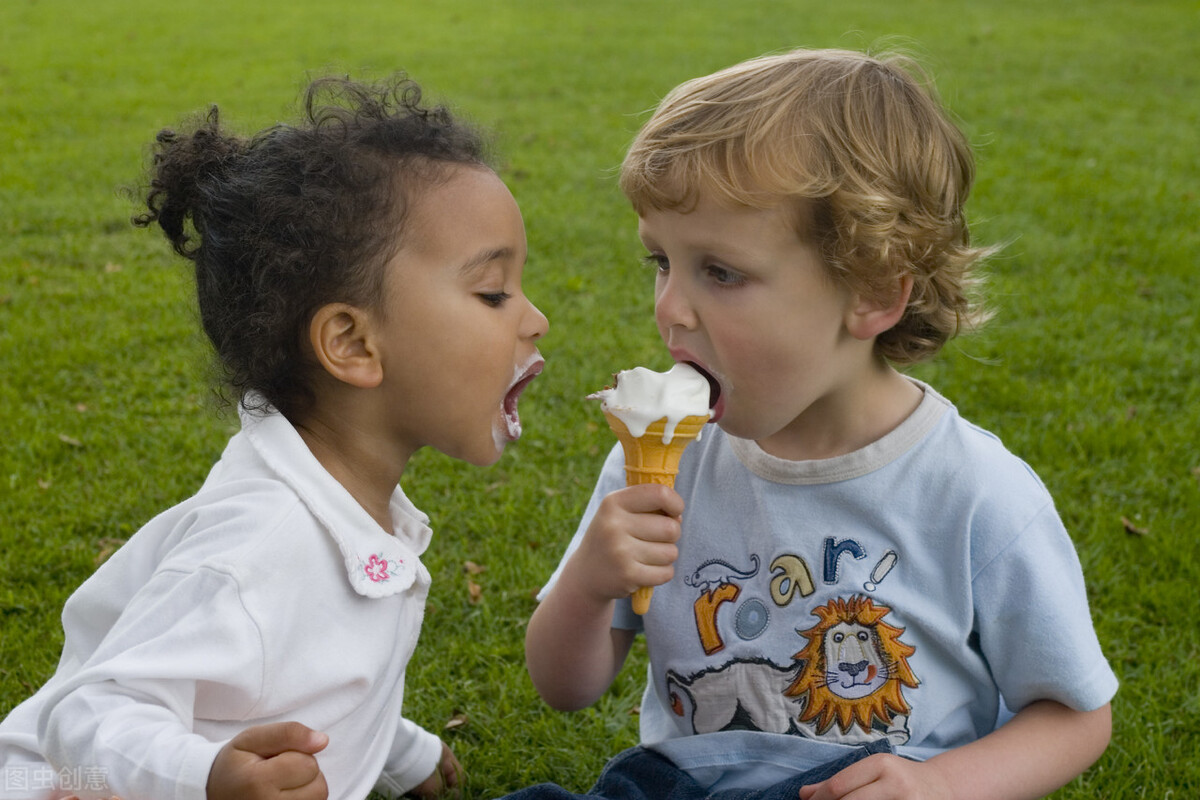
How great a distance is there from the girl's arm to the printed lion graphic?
398 mm

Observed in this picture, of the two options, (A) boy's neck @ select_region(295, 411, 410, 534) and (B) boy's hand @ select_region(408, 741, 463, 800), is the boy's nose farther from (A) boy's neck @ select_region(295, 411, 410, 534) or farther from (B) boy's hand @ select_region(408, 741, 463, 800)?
(B) boy's hand @ select_region(408, 741, 463, 800)

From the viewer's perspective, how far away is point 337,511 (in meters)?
2.46

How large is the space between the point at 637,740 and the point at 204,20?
16591 millimetres

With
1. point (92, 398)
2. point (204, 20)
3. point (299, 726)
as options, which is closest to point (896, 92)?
point (299, 726)

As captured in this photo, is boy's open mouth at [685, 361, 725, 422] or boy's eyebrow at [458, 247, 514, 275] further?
boy's eyebrow at [458, 247, 514, 275]

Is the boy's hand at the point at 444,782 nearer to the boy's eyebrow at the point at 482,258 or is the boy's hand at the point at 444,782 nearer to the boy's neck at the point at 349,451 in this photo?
the boy's neck at the point at 349,451

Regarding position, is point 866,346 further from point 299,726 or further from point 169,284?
point 169,284

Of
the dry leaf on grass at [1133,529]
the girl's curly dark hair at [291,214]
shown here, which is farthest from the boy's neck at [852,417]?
the dry leaf on grass at [1133,529]

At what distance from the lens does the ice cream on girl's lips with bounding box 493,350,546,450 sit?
2678mm

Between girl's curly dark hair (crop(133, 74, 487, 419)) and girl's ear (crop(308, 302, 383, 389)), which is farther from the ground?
girl's curly dark hair (crop(133, 74, 487, 419))

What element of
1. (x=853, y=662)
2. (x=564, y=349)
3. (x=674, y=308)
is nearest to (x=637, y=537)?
(x=674, y=308)

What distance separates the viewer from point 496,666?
370 cm

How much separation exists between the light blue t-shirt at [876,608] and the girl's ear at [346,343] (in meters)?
0.83

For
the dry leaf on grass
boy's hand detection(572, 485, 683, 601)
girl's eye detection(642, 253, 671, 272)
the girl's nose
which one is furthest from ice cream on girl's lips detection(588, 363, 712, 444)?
the dry leaf on grass
